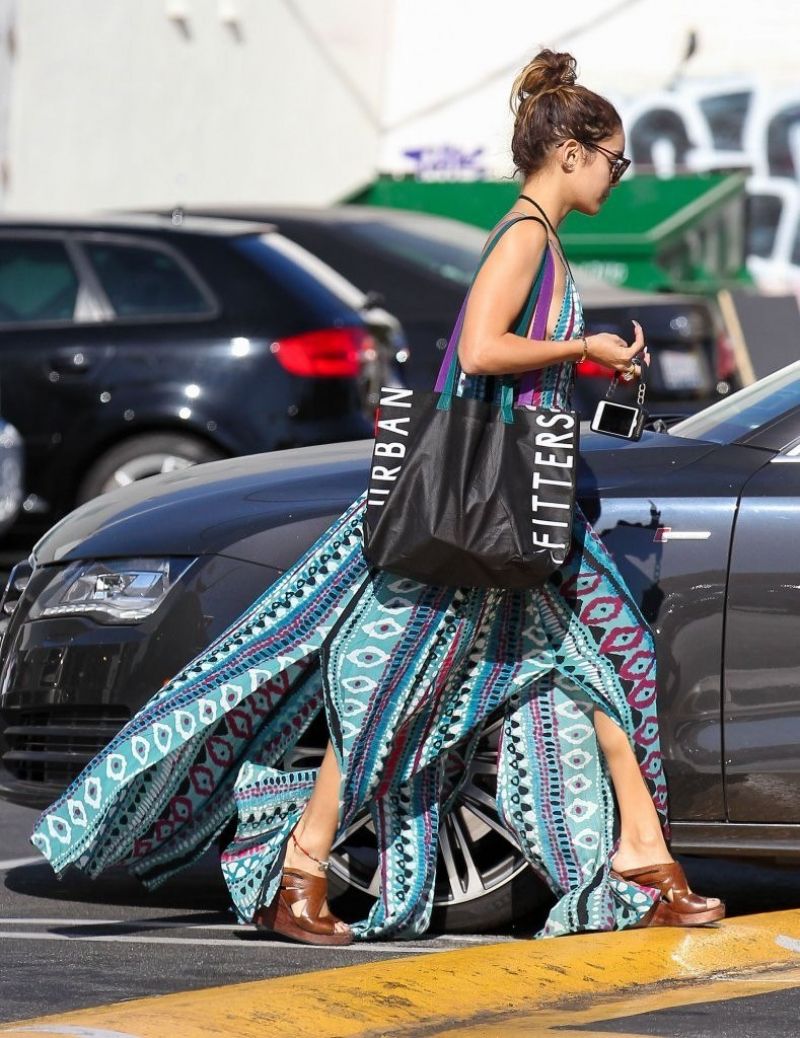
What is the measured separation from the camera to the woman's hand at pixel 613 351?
4.14m

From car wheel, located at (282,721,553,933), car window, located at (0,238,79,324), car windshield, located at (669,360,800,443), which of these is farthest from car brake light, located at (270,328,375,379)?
car wheel, located at (282,721,553,933)

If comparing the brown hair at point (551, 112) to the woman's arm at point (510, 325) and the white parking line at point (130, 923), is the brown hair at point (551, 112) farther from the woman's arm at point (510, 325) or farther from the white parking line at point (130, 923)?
the white parking line at point (130, 923)

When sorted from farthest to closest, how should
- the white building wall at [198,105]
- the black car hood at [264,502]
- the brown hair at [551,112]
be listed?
the white building wall at [198,105]
the black car hood at [264,502]
the brown hair at [551,112]

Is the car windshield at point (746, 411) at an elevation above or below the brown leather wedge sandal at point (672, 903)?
above

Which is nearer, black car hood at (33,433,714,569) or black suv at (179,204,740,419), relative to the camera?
black car hood at (33,433,714,569)

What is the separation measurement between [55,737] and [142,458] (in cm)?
446

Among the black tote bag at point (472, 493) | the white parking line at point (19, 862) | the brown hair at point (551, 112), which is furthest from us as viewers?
the white parking line at point (19, 862)

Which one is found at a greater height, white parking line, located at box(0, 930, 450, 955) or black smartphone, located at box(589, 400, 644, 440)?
black smartphone, located at box(589, 400, 644, 440)

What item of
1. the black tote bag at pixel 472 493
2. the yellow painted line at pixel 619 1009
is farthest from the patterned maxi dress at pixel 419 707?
the yellow painted line at pixel 619 1009

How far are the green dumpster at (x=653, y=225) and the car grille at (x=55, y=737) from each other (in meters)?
11.7

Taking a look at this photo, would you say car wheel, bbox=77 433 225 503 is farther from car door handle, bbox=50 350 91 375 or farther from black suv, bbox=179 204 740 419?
black suv, bbox=179 204 740 419

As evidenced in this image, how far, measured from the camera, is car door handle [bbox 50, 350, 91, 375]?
9211 millimetres

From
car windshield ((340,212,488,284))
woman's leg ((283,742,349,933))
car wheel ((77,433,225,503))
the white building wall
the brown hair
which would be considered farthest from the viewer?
the white building wall

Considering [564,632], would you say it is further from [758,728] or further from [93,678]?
[93,678]
